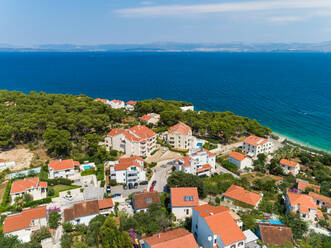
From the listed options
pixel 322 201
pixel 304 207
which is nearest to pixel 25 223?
pixel 304 207

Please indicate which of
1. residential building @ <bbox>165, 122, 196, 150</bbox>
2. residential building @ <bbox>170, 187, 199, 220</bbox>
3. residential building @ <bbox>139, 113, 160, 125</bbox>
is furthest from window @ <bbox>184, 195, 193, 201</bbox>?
residential building @ <bbox>139, 113, 160, 125</bbox>

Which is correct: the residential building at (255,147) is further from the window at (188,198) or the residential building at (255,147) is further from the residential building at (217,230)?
the residential building at (217,230)

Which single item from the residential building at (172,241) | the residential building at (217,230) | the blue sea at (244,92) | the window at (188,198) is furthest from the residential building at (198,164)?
the blue sea at (244,92)

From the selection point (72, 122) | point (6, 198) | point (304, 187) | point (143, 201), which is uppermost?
point (72, 122)

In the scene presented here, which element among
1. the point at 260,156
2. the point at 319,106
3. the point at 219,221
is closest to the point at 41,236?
the point at 219,221

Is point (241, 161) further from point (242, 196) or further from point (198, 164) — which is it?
point (242, 196)

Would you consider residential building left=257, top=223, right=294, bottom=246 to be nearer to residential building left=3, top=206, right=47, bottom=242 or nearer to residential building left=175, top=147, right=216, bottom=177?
residential building left=175, top=147, right=216, bottom=177
